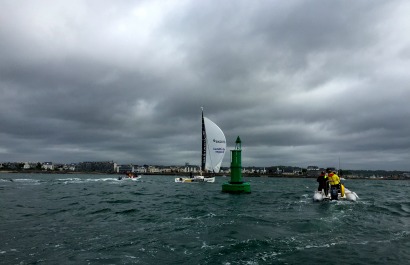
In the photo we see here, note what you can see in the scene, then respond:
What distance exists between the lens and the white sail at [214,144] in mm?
64812

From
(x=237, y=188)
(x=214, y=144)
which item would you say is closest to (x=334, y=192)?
(x=237, y=188)

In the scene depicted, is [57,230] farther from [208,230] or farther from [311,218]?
[311,218]

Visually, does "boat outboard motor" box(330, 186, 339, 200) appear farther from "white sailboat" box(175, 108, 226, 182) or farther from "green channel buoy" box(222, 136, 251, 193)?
"white sailboat" box(175, 108, 226, 182)

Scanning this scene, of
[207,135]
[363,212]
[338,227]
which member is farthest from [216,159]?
[338,227]

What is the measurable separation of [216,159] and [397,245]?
53274mm

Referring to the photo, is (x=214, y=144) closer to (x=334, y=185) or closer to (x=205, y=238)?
(x=334, y=185)

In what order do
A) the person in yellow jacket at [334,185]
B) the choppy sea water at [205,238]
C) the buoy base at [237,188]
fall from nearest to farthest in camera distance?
1. the choppy sea water at [205,238]
2. the person in yellow jacket at [334,185]
3. the buoy base at [237,188]

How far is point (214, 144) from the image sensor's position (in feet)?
A: 213

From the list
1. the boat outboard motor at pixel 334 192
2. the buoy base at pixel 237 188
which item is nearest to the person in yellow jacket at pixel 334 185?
the boat outboard motor at pixel 334 192

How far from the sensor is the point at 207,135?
2591 inches

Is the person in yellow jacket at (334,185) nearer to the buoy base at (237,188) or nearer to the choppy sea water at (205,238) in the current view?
the choppy sea water at (205,238)

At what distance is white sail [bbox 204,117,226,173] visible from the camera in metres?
64.8

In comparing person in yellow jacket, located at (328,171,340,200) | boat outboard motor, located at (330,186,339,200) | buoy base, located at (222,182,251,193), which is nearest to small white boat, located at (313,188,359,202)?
boat outboard motor, located at (330,186,339,200)

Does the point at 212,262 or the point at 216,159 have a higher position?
the point at 216,159
